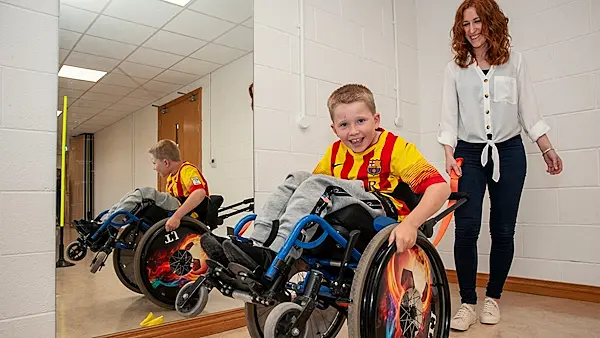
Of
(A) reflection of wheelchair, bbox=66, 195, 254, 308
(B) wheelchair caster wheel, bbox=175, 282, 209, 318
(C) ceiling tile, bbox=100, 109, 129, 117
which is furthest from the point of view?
(C) ceiling tile, bbox=100, 109, 129, 117

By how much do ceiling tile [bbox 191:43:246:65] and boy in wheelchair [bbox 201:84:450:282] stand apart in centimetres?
74

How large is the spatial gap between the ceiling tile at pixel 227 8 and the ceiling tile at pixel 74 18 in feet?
1.54

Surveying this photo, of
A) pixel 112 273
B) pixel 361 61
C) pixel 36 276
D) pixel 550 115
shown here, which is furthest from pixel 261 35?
pixel 550 115

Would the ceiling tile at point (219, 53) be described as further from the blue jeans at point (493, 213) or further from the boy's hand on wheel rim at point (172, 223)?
the blue jeans at point (493, 213)

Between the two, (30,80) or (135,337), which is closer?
(30,80)

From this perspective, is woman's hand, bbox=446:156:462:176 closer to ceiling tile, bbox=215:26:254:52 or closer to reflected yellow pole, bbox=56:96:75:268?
ceiling tile, bbox=215:26:254:52

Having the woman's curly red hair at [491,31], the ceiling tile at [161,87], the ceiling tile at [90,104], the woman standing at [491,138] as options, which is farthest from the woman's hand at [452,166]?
the ceiling tile at [90,104]

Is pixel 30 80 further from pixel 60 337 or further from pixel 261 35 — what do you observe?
pixel 261 35

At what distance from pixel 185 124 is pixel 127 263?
2.12 ft

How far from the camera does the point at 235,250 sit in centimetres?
107

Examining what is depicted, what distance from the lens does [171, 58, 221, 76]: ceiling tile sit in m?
2.01

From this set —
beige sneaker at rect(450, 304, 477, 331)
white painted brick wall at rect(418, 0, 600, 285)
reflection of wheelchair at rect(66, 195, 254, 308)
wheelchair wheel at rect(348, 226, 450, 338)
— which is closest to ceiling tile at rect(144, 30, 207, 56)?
reflection of wheelchair at rect(66, 195, 254, 308)

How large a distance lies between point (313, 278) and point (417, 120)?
2129 mm

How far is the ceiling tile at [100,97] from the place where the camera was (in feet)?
5.73
